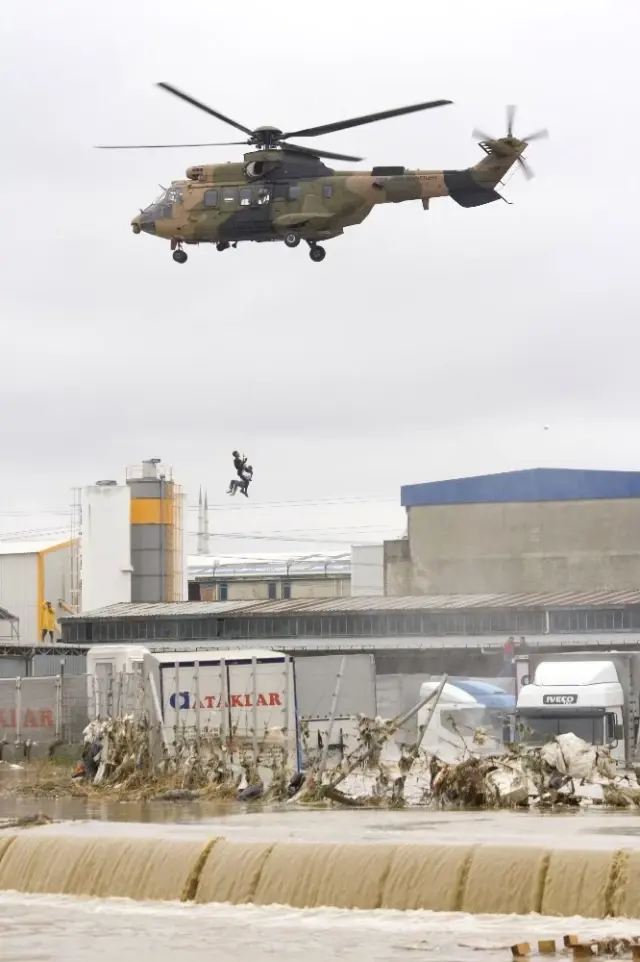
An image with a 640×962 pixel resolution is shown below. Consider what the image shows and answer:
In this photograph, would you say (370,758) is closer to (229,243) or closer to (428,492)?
(229,243)

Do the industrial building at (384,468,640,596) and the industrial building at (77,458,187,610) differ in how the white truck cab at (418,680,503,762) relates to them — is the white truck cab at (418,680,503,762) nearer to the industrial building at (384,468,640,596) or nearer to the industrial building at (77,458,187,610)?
the industrial building at (384,468,640,596)

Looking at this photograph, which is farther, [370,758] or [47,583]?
[47,583]

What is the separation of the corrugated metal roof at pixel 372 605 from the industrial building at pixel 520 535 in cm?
841

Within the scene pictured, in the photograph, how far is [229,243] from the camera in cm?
4719

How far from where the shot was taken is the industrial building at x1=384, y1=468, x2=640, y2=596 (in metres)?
92.4

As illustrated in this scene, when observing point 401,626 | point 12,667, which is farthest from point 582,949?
point 401,626

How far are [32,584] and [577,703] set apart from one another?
213 feet

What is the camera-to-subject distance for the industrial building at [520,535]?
92.4 metres

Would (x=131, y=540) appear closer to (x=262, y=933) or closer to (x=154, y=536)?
(x=154, y=536)

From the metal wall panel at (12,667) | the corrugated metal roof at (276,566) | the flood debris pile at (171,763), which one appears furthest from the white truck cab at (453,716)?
the corrugated metal roof at (276,566)

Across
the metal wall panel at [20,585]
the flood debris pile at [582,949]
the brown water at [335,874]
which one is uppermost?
the metal wall panel at [20,585]

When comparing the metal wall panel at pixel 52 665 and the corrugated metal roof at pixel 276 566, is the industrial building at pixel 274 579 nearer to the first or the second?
the corrugated metal roof at pixel 276 566

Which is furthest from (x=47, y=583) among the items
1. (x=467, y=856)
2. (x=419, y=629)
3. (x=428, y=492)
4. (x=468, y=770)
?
(x=467, y=856)

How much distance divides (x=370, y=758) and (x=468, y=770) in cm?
196
